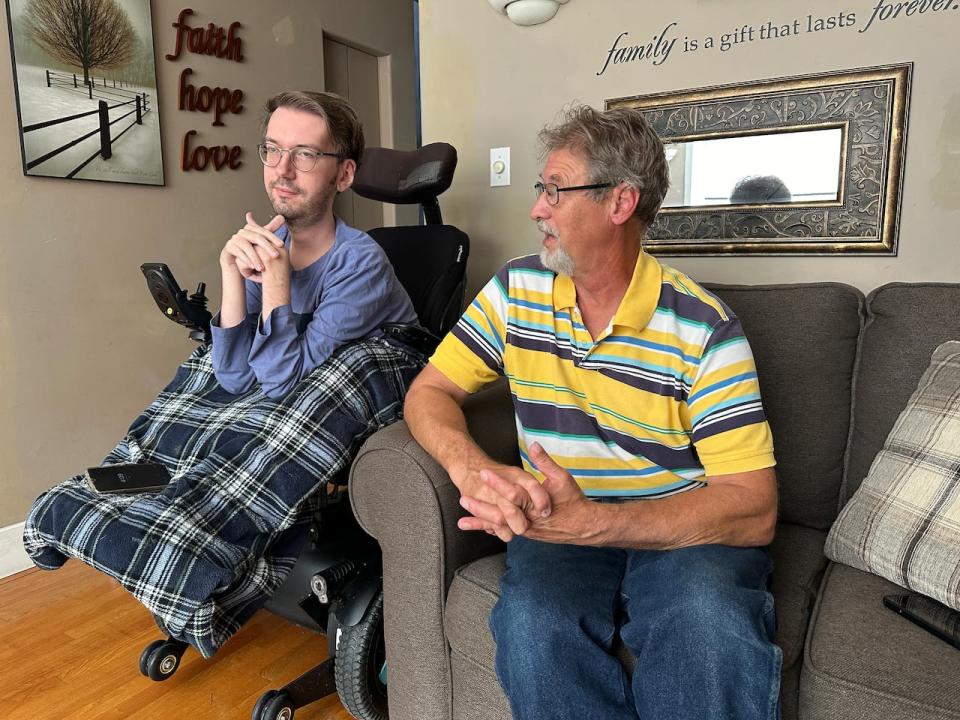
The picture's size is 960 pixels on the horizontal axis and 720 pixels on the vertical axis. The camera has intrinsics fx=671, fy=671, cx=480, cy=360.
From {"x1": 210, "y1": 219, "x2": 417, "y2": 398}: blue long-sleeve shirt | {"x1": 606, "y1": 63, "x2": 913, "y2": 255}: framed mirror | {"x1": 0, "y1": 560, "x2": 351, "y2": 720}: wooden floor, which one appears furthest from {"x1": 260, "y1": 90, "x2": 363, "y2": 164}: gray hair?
{"x1": 0, "y1": 560, "x2": 351, "y2": 720}: wooden floor

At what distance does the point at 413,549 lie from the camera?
1.19m

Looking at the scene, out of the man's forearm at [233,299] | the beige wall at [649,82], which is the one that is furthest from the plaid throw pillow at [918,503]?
the man's forearm at [233,299]

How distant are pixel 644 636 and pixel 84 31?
2.54 metres

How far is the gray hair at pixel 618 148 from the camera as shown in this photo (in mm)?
1200

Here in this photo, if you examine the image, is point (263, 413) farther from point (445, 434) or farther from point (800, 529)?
point (800, 529)

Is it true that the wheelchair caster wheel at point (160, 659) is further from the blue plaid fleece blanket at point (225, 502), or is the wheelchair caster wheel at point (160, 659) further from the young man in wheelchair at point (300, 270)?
the young man in wheelchair at point (300, 270)

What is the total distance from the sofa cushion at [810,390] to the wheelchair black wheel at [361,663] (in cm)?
89

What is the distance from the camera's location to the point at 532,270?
1.32 m

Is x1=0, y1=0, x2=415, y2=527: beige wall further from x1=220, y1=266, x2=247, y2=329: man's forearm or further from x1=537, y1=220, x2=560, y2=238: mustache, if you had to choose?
x1=537, y1=220, x2=560, y2=238: mustache

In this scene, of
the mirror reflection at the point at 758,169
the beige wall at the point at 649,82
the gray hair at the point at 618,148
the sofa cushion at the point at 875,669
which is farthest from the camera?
the mirror reflection at the point at 758,169

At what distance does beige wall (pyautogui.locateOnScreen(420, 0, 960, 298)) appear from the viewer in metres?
1.53

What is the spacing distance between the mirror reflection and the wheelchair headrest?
0.62 m

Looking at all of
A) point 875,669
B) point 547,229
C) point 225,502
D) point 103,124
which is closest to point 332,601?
point 225,502

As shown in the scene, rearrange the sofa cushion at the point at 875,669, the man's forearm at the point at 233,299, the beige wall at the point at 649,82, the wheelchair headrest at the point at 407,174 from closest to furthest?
the sofa cushion at the point at 875,669, the man's forearm at the point at 233,299, the beige wall at the point at 649,82, the wheelchair headrest at the point at 407,174
